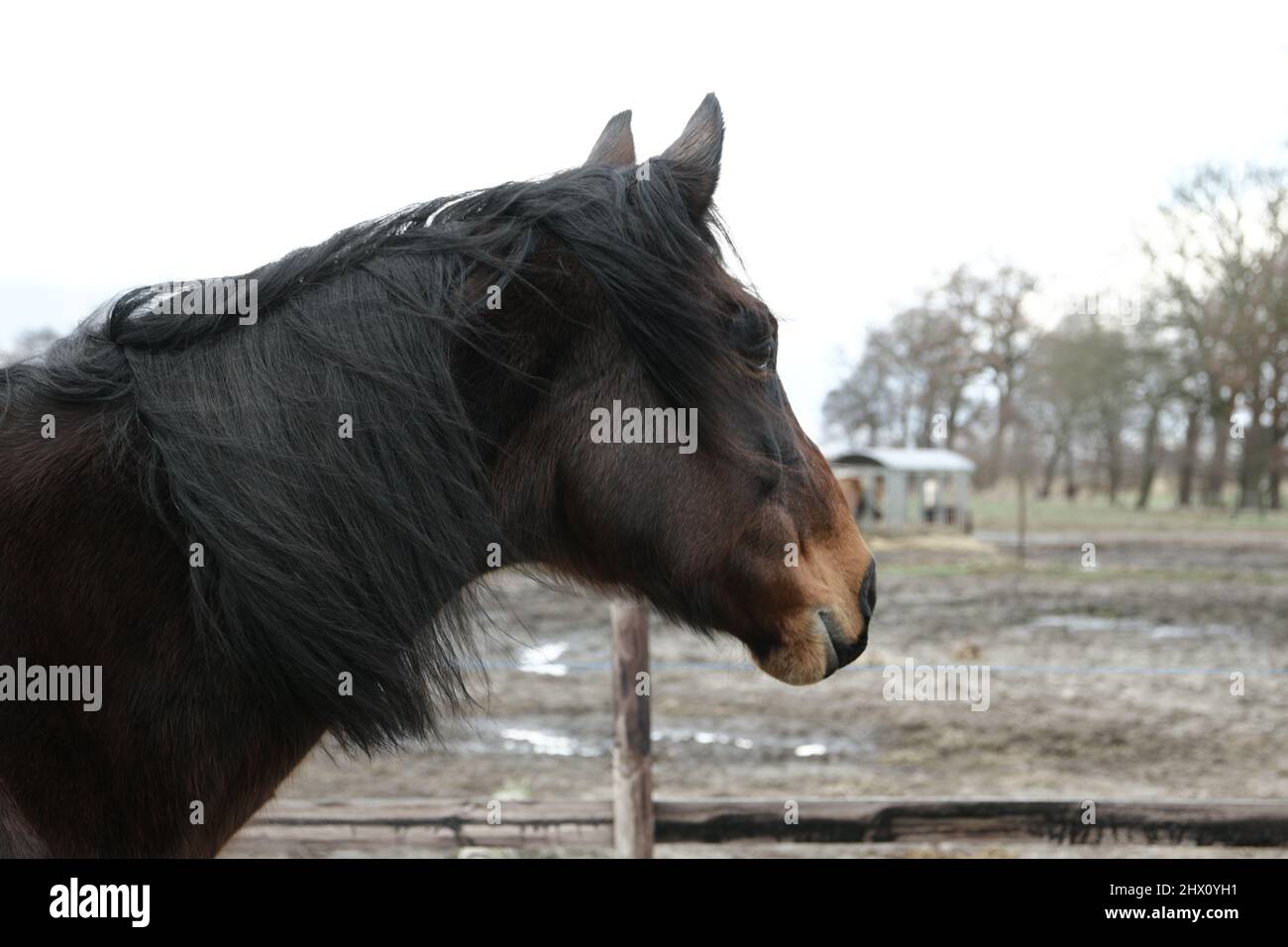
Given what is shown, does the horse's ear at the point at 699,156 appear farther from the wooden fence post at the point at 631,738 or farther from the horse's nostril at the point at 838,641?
the wooden fence post at the point at 631,738

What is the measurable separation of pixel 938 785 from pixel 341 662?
19.0 ft

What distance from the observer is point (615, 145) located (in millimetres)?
2066

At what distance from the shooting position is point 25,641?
1458mm

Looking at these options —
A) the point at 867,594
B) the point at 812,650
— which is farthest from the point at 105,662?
the point at 867,594

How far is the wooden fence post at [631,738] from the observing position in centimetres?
438

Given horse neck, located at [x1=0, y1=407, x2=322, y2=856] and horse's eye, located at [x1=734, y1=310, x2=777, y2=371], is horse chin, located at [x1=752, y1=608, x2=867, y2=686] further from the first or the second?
horse neck, located at [x1=0, y1=407, x2=322, y2=856]

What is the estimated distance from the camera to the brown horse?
4.94 feet

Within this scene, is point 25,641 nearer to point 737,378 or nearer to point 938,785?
point 737,378

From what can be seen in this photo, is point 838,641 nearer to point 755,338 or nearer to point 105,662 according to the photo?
point 755,338

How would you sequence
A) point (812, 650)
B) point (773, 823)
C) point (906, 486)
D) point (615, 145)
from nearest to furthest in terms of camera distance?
point (812, 650), point (615, 145), point (773, 823), point (906, 486)

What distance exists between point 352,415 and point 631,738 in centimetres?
322
